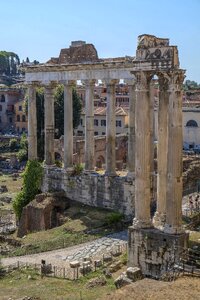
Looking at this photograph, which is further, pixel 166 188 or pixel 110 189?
pixel 110 189

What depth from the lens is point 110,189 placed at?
99.4 feet

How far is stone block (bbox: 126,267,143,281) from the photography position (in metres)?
18.9

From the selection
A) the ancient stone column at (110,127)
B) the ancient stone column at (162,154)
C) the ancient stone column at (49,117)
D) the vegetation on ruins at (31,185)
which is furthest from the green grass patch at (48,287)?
the ancient stone column at (49,117)

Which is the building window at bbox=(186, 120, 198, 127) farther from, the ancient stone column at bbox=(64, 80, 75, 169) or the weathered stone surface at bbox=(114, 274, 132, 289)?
the weathered stone surface at bbox=(114, 274, 132, 289)

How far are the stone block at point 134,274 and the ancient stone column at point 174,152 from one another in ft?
6.39

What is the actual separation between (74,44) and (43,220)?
1144cm

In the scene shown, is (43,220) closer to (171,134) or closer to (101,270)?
(101,270)

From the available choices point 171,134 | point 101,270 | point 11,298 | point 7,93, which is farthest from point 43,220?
point 7,93

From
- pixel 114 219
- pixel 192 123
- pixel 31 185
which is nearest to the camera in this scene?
pixel 114 219

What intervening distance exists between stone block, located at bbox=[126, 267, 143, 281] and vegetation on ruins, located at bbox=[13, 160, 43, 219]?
15.9m

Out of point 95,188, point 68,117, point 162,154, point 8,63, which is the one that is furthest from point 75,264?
point 8,63

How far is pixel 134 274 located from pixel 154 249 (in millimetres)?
1379

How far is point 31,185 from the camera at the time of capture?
34.3m

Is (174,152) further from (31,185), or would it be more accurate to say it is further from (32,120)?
(32,120)
